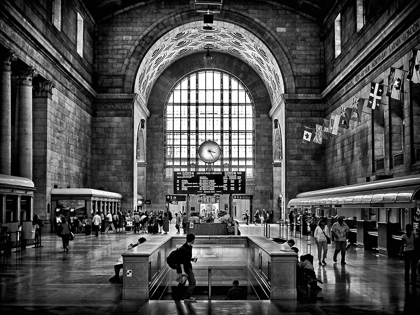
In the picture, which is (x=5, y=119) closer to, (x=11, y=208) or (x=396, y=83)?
(x=11, y=208)

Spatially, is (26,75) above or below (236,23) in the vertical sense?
below

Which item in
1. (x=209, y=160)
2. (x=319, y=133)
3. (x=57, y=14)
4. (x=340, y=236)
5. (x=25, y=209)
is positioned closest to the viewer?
(x=340, y=236)

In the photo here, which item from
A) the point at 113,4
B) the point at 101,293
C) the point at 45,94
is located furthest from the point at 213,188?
the point at 113,4

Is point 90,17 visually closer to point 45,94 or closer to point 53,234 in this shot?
point 45,94

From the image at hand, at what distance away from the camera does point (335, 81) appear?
1559 inches

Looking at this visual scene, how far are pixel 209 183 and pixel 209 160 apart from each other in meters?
10.7

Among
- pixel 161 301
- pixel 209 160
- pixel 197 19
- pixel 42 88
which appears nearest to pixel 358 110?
pixel 209 160

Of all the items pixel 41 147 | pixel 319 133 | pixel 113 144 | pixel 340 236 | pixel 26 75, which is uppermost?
pixel 26 75

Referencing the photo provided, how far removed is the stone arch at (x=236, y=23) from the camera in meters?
45.0

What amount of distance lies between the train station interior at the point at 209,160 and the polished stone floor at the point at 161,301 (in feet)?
0.20

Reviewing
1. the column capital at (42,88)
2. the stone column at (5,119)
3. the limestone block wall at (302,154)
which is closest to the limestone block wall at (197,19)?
the limestone block wall at (302,154)

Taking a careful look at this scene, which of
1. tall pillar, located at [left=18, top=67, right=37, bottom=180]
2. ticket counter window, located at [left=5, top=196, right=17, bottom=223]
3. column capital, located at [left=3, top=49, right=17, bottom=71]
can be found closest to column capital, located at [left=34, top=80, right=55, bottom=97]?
tall pillar, located at [left=18, top=67, right=37, bottom=180]

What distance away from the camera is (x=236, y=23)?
45.2 metres

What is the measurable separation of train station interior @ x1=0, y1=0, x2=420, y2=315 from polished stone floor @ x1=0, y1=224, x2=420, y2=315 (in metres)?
0.06
